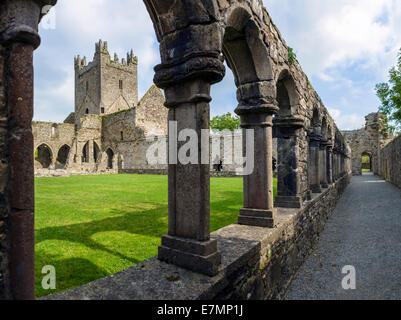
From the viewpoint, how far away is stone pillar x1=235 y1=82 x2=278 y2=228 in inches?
143

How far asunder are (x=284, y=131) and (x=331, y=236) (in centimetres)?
292

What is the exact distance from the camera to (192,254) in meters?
2.15

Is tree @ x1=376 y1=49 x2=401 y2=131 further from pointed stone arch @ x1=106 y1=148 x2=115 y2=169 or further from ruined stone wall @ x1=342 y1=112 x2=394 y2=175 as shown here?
pointed stone arch @ x1=106 y1=148 x2=115 y2=169

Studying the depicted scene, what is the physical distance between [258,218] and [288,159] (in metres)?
1.99

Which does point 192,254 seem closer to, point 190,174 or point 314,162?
point 190,174

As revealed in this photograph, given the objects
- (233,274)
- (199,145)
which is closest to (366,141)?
(233,274)

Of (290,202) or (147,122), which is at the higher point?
(147,122)

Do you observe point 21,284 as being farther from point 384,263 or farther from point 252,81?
point 384,263

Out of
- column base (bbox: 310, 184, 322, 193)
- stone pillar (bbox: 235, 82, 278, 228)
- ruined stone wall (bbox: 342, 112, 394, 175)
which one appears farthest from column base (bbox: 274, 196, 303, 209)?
ruined stone wall (bbox: 342, 112, 394, 175)

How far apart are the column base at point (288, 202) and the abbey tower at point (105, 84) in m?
36.0

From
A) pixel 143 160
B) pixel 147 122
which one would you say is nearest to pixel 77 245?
pixel 143 160

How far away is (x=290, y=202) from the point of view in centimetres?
493

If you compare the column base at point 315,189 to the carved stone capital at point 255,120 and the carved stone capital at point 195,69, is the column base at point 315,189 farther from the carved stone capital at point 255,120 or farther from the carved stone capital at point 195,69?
the carved stone capital at point 195,69
